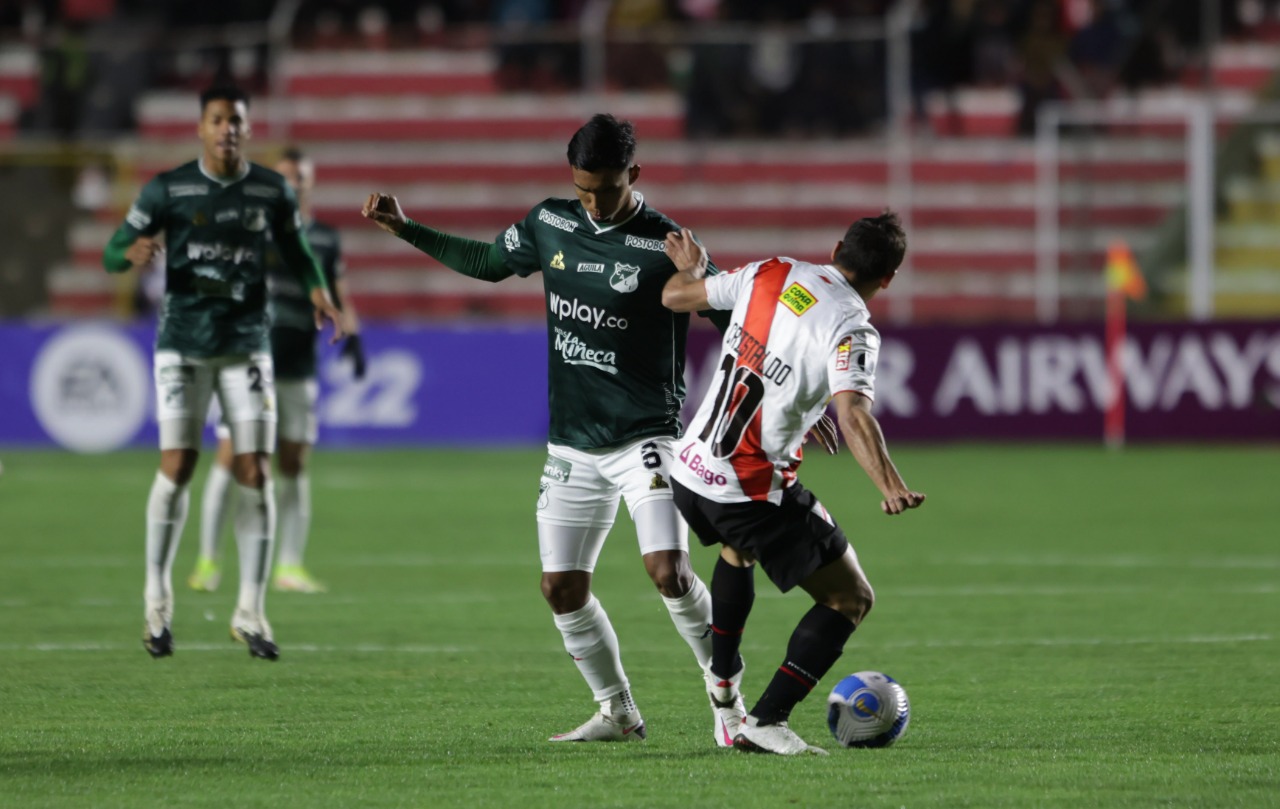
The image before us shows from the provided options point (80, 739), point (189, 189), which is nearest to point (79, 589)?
point (189, 189)

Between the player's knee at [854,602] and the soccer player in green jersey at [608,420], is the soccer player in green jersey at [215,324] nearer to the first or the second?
the soccer player in green jersey at [608,420]

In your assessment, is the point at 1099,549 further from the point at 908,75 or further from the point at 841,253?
the point at 908,75

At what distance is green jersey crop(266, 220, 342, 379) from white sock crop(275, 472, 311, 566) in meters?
0.60

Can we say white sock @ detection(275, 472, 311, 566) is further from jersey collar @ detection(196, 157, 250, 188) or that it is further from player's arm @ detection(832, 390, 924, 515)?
player's arm @ detection(832, 390, 924, 515)

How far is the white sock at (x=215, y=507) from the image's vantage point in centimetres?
1070

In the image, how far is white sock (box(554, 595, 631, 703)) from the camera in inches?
264

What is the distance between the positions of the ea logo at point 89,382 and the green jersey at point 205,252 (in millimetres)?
11492

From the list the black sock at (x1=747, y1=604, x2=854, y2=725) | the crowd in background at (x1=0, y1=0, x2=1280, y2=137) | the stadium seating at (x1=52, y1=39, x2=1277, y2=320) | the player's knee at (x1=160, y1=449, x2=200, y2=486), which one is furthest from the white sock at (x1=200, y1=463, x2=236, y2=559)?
the crowd in background at (x1=0, y1=0, x2=1280, y2=137)

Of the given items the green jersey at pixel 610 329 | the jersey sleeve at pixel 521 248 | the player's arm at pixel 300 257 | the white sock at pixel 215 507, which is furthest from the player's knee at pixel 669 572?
the white sock at pixel 215 507

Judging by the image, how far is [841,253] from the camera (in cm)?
625

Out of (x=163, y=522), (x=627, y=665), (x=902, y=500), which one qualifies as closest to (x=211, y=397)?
(x=163, y=522)

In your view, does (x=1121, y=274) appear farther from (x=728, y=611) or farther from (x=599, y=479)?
(x=728, y=611)

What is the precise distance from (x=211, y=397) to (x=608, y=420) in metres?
2.86

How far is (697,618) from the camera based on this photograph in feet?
21.8
